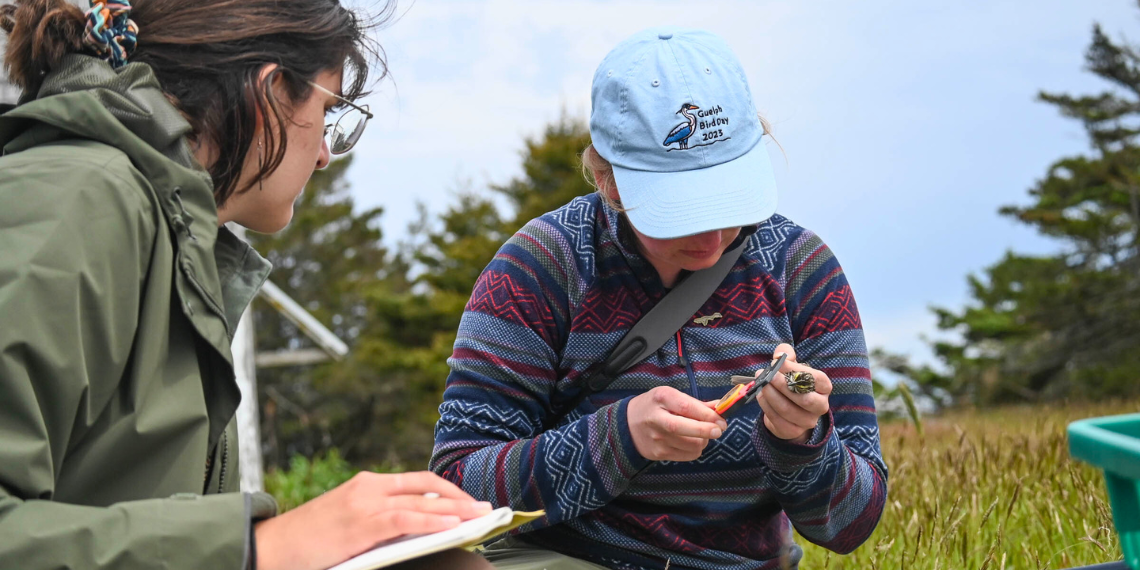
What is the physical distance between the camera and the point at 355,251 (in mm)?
35812

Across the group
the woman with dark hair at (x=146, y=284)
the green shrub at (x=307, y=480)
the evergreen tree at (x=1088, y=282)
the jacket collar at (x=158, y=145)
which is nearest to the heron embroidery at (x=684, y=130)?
the woman with dark hair at (x=146, y=284)

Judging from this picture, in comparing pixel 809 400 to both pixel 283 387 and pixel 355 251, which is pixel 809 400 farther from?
pixel 355 251

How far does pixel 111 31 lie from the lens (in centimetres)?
177

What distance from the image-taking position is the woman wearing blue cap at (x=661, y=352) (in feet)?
7.57

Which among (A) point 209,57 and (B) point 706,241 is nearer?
(A) point 209,57

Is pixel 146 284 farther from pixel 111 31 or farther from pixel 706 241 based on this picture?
pixel 706 241

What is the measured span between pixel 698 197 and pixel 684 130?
0.52 ft

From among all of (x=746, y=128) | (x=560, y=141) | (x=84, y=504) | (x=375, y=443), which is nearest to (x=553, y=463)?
(x=746, y=128)

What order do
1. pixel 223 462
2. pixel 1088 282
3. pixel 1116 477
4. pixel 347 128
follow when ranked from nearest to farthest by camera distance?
pixel 1116 477 < pixel 223 462 < pixel 347 128 < pixel 1088 282

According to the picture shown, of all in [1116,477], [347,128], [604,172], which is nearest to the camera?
[1116,477]

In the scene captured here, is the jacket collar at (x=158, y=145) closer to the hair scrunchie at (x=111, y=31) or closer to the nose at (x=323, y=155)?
the hair scrunchie at (x=111, y=31)

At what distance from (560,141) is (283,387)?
13.1m

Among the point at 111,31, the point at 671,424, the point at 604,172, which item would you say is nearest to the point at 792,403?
the point at 671,424

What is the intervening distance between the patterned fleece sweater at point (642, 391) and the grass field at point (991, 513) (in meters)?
0.41
